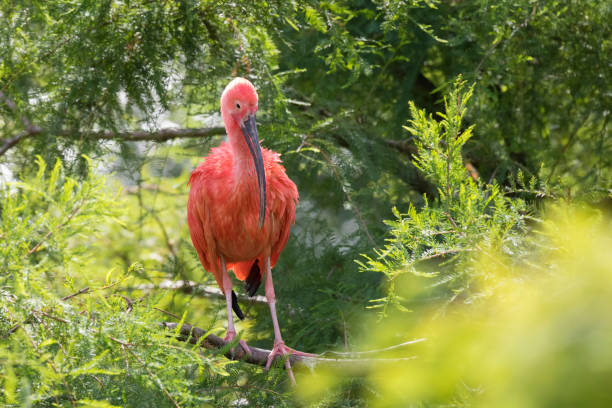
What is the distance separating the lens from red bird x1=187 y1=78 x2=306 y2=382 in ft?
10.4

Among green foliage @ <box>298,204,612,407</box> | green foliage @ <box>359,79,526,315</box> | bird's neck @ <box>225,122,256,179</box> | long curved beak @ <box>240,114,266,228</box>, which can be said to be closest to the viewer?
green foliage @ <box>298,204,612,407</box>

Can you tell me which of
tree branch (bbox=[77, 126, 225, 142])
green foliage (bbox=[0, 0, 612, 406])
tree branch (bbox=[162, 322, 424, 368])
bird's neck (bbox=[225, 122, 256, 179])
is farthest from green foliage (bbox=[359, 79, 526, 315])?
tree branch (bbox=[77, 126, 225, 142])

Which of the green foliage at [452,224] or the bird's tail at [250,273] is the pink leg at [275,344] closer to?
the bird's tail at [250,273]

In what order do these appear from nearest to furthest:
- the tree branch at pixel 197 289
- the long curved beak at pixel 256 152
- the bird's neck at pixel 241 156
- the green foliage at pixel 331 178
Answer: the green foliage at pixel 331 178 < the long curved beak at pixel 256 152 < the bird's neck at pixel 241 156 < the tree branch at pixel 197 289

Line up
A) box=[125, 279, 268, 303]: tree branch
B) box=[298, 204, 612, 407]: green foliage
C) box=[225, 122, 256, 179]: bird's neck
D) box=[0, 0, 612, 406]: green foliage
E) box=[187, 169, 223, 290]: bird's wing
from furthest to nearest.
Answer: box=[125, 279, 268, 303]: tree branch → box=[187, 169, 223, 290]: bird's wing → box=[225, 122, 256, 179]: bird's neck → box=[0, 0, 612, 406]: green foliage → box=[298, 204, 612, 407]: green foliage

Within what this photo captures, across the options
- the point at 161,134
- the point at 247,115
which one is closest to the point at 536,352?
the point at 247,115

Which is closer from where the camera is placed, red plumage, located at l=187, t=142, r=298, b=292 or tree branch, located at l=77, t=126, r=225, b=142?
red plumage, located at l=187, t=142, r=298, b=292

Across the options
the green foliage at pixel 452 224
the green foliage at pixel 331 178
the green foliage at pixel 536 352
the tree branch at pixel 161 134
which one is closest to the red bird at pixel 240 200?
the green foliage at pixel 331 178

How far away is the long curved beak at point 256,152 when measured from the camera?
3074mm

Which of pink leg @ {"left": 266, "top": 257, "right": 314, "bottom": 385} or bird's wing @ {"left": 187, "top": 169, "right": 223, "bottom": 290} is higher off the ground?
bird's wing @ {"left": 187, "top": 169, "right": 223, "bottom": 290}

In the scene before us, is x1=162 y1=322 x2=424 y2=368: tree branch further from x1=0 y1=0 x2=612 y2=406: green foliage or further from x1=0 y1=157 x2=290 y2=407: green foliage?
x1=0 y1=157 x2=290 y2=407: green foliage

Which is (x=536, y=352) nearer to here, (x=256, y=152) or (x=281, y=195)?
(x=256, y=152)

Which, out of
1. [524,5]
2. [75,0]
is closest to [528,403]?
[75,0]

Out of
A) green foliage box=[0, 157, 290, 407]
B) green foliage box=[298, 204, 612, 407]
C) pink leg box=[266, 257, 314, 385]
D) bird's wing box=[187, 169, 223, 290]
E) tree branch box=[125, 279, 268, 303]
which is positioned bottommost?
tree branch box=[125, 279, 268, 303]
